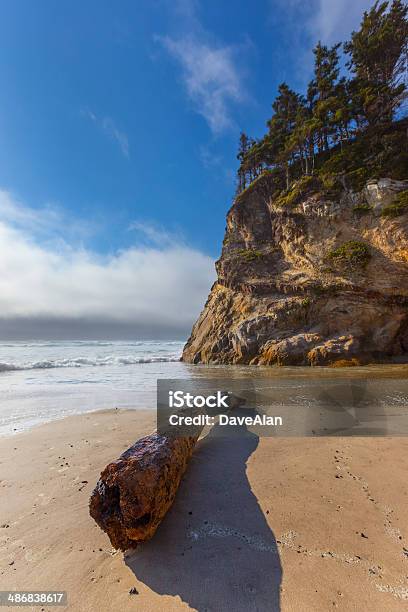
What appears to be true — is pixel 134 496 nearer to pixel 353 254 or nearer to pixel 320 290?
pixel 320 290

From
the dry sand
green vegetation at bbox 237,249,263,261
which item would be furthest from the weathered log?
green vegetation at bbox 237,249,263,261

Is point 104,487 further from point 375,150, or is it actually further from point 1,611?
point 375,150

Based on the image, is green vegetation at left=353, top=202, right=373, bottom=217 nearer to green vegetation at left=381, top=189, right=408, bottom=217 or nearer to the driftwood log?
green vegetation at left=381, top=189, right=408, bottom=217

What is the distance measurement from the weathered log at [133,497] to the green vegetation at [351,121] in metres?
23.9

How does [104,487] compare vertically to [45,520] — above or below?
above

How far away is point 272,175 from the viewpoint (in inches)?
1132

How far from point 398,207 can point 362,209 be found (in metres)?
2.25

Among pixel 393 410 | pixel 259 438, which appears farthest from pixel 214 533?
pixel 393 410

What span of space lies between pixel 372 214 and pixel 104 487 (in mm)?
22741

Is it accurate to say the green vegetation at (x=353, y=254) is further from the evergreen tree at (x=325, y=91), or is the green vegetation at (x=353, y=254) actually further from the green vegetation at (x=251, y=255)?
the evergreen tree at (x=325, y=91)

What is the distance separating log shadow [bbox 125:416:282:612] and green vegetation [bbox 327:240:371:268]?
1907cm

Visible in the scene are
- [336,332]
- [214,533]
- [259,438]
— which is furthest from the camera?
[336,332]

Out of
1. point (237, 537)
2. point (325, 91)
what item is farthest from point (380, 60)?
point (237, 537)

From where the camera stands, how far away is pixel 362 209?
19.7 metres
